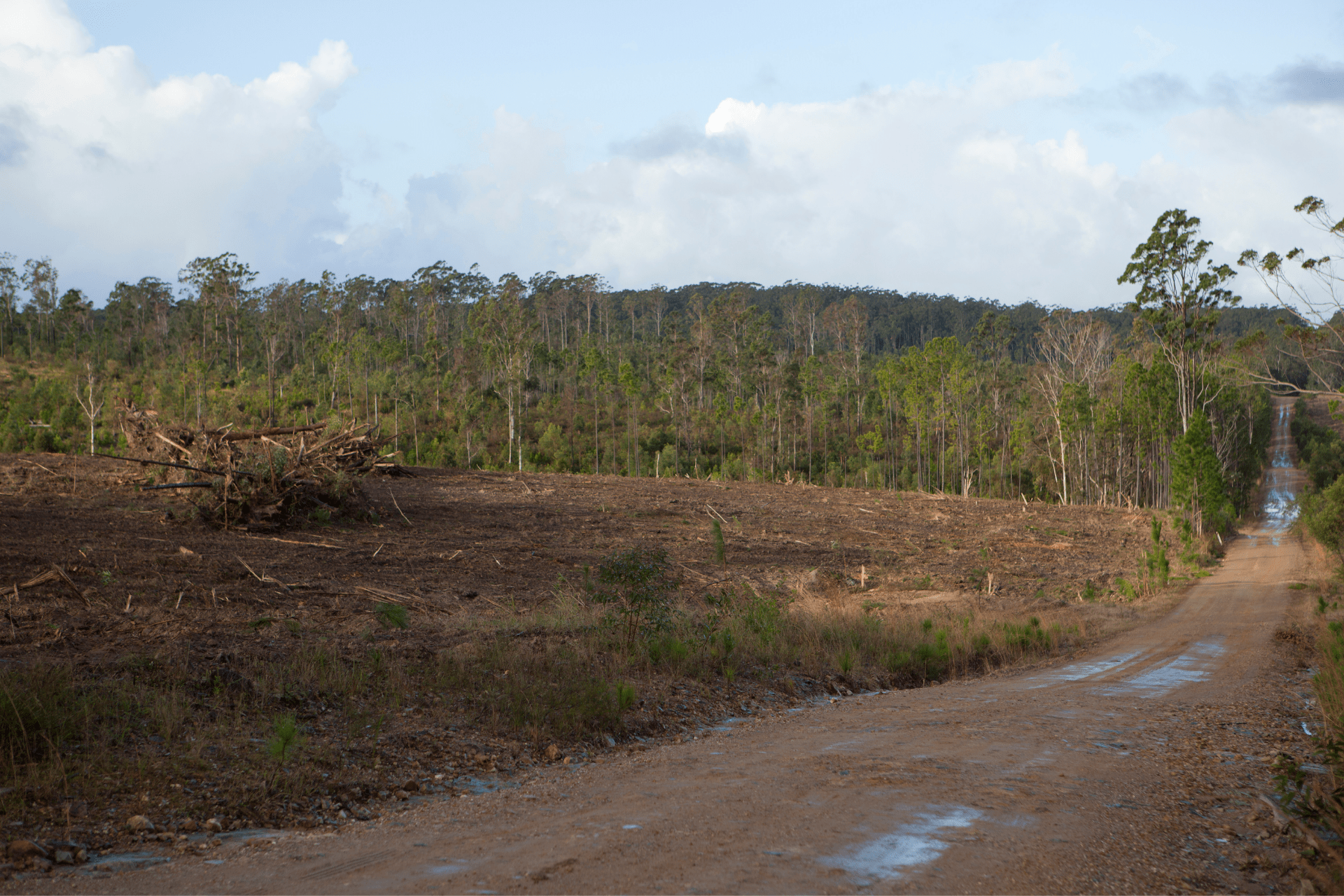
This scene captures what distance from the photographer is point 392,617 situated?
10711 millimetres

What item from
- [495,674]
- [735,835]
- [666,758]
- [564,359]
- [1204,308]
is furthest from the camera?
[564,359]

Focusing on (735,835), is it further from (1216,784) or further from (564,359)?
(564,359)

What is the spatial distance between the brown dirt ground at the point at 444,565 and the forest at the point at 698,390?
6.83 metres

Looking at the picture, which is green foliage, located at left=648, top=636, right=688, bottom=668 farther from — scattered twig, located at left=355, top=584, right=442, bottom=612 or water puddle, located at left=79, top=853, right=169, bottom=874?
water puddle, located at left=79, top=853, right=169, bottom=874

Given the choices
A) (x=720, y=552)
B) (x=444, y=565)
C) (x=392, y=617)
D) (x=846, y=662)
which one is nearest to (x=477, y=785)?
(x=392, y=617)

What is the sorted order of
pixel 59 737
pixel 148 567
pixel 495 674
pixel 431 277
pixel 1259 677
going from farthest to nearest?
pixel 431 277 < pixel 148 567 < pixel 1259 677 < pixel 495 674 < pixel 59 737

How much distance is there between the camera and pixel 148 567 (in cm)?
1302

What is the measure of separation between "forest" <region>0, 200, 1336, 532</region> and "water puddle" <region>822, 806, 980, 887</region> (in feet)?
75.8

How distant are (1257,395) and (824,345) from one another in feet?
179

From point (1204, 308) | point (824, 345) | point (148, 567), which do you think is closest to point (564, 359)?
point (824, 345)

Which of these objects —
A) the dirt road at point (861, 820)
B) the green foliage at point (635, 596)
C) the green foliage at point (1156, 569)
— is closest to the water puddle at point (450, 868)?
the dirt road at point (861, 820)

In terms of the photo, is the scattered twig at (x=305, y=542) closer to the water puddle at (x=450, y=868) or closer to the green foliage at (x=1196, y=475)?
the water puddle at (x=450, y=868)

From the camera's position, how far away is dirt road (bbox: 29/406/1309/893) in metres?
4.21

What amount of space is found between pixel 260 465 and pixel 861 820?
16.4 m
